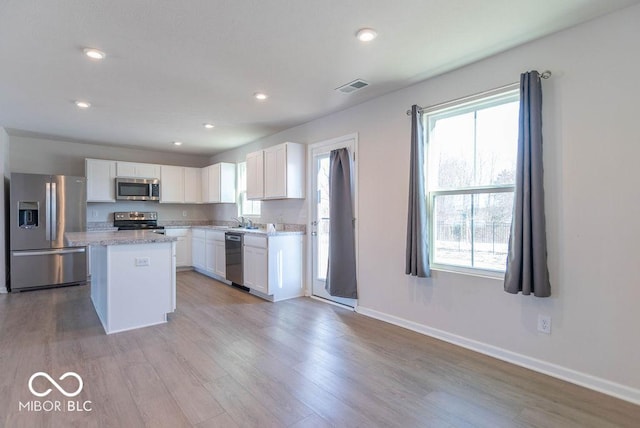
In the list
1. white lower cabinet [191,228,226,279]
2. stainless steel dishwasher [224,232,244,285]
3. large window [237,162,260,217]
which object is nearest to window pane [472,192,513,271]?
stainless steel dishwasher [224,232,244,285]

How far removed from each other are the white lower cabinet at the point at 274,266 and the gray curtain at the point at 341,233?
66cm

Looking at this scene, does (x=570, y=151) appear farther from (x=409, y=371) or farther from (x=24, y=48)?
(x=24, y=48)

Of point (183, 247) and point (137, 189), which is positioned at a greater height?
point (137, 189)

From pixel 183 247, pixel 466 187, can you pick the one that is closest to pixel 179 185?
pixel 183 247

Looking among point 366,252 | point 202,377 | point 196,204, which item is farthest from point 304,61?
point 196,204

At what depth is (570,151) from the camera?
236 centimetres

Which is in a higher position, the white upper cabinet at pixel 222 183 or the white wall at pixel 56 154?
the white wall at pixel 56 154

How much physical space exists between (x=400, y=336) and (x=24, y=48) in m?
3.97

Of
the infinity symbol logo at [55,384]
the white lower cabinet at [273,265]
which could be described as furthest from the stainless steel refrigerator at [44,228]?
the infinity symbol logo at [55,384]

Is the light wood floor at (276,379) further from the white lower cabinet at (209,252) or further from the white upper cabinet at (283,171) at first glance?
the white lower cabinet at (209,252)

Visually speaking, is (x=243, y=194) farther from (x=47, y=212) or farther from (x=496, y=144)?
(x=496, y=144)

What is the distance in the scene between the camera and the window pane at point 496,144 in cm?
268

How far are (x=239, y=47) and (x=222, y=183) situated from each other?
4.03m

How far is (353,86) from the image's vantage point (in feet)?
11.0
